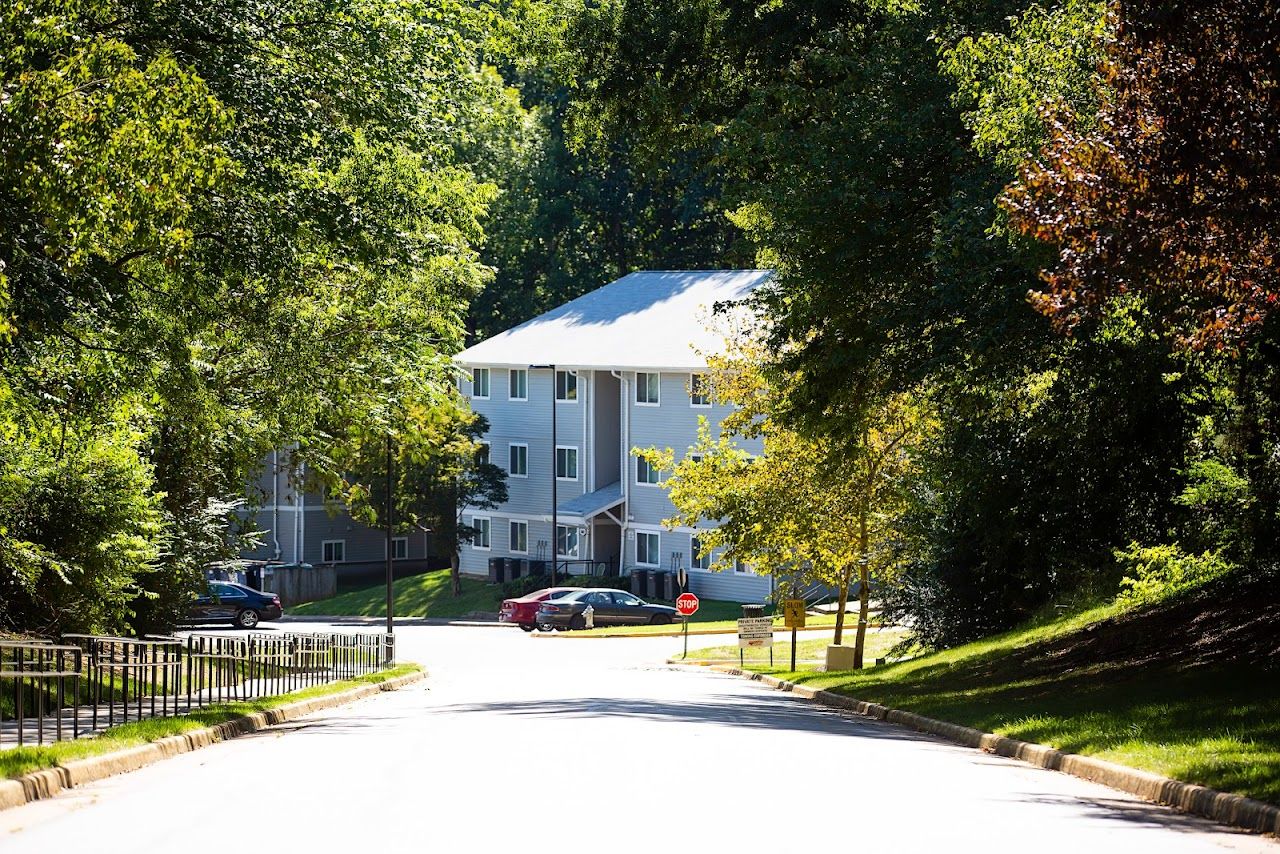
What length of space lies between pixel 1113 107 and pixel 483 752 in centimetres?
834

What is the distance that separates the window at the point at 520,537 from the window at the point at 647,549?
24.5 ft

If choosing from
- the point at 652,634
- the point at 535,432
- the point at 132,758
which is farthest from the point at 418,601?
the point at 132,758

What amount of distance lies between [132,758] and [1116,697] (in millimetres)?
10758

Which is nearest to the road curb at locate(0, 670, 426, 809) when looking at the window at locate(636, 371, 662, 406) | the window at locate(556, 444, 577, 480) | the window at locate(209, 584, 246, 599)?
the window at locate(209, 584, 246, 599)

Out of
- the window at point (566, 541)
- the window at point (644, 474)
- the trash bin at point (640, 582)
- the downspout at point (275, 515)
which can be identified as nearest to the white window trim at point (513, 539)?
the window at point (566, 541)

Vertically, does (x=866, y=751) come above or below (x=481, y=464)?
below

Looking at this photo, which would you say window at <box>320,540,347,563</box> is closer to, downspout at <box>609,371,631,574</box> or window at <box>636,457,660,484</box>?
downspout at <box>609,371,631,574</box>

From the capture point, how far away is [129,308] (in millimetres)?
18141

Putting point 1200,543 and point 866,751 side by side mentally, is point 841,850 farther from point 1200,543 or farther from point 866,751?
point 1200,543

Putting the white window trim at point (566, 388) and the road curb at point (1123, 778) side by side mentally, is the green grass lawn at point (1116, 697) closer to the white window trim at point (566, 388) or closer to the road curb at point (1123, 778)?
the road curb at point (1123, 778)

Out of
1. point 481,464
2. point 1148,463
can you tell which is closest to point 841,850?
point 1148,463

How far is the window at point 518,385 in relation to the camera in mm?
74188

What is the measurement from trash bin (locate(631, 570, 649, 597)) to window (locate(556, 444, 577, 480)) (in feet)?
20.1

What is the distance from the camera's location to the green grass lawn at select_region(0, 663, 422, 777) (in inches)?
508
